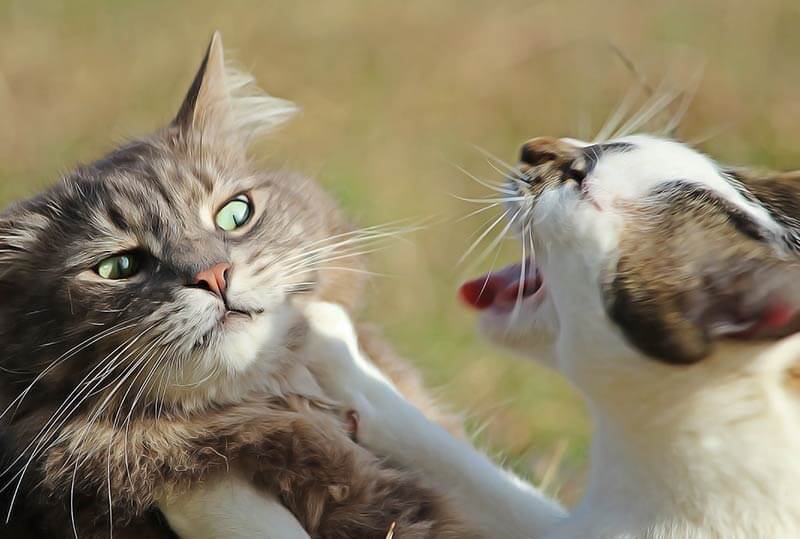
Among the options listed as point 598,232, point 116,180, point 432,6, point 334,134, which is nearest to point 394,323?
point 334,134

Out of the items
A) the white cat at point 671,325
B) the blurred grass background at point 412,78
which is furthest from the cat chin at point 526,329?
the blurred grass background at point 412,78

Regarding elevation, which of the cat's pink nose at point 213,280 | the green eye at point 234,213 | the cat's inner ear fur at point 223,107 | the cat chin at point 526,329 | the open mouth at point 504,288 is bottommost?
the cat chin at point 526,329

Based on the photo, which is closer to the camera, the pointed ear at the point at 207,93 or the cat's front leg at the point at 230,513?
the cat's front leg at the point at 230,513

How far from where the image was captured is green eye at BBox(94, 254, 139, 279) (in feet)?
5.82

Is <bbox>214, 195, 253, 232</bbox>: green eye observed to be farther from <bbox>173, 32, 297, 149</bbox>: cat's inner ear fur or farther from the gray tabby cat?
<bbox>173, 32, 297, 149</bbox>: cat's inner ear fur

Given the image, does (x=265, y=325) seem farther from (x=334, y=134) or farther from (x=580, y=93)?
(x=580, y=93)

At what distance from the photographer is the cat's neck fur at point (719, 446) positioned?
4.84ft

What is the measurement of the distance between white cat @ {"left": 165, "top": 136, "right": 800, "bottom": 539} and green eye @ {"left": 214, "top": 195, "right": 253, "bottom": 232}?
51 centimetres

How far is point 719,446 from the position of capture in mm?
1493

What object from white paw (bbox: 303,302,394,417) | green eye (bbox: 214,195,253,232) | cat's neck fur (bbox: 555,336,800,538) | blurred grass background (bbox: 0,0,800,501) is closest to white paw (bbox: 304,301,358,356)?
white paw (bbox: 303,302,394,417)

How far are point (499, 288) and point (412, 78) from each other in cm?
323

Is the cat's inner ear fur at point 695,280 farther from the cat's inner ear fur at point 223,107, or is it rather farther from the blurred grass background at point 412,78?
the blurred grass background at point 412,78

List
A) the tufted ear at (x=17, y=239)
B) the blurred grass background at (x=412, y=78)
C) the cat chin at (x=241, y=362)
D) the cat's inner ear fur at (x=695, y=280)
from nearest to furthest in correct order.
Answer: the cat's inner ear fur at (x=695, y=280) → the cat chin at (x=241, y=362) → the tufted ear at (x=17, y=239) → the blurred grass background at (x=412, y=78)

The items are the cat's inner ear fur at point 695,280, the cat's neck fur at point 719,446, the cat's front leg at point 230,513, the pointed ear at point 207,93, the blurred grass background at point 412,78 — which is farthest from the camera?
the blurred grass background at point 412,78
